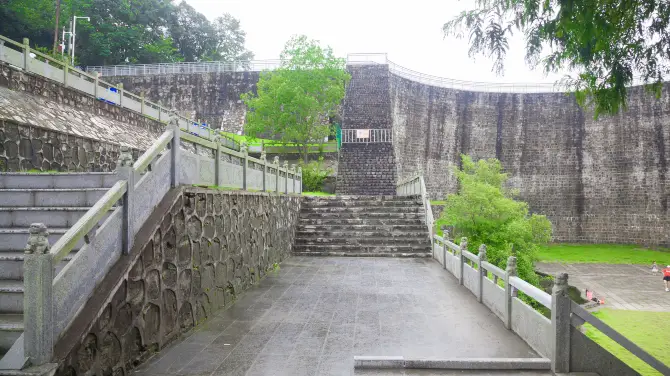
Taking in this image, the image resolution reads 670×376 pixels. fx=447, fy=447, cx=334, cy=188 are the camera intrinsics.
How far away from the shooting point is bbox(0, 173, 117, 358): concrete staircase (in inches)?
131

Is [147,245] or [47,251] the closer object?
[47,251]

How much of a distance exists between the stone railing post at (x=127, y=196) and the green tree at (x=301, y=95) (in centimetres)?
1853

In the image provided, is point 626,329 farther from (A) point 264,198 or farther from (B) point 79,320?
(B) point 79,320

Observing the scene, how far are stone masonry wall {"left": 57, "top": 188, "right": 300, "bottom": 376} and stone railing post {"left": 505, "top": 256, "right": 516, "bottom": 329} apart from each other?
3693mm

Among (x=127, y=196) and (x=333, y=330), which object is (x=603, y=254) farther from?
(x=127, y=196)

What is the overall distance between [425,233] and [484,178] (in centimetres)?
980

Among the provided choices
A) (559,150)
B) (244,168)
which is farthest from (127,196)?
(559,150)

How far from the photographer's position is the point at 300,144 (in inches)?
964

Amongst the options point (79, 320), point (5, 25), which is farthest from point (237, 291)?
point (5, 25)

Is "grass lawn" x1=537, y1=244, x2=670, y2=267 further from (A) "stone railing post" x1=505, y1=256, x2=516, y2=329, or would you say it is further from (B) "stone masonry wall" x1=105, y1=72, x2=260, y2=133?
(B) "stone masonry wall" x1=105, y1=72, x2=260, y2=133

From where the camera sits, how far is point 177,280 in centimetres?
471

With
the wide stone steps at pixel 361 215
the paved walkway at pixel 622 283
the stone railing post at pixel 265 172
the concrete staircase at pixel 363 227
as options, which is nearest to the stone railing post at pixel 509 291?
the stone railing post at pixel 265 172

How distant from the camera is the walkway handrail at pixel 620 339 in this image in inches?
122

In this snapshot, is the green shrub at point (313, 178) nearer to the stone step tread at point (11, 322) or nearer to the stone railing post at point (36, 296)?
the stone step tread at point (11, 322)
